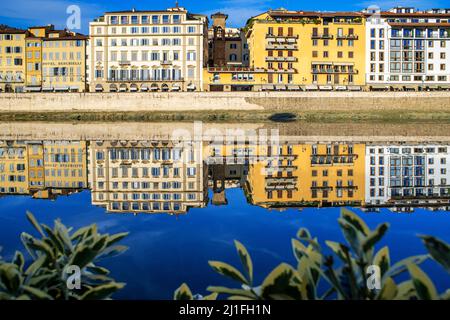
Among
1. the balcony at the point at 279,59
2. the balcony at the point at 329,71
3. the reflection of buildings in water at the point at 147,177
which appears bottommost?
the reflection of buildings in water at the point at 147,177

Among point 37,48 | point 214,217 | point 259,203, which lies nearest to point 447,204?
point 259,203

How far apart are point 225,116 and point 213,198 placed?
137 ft

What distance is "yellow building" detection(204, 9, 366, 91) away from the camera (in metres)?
59.6

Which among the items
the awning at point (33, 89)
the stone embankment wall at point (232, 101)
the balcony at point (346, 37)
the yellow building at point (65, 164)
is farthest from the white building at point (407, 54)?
the yellow building at point (65, 164)

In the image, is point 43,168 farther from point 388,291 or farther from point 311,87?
point 311,87

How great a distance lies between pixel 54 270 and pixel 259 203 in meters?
7.89

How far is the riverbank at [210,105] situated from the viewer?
176 feet

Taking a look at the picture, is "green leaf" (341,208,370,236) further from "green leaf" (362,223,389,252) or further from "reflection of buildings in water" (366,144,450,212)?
"reflection of buildings in water" (366,144,450,212)

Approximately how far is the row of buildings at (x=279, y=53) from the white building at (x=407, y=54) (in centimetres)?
10

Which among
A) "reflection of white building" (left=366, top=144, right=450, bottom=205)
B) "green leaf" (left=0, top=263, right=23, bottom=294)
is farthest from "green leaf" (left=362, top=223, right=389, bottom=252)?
"reflection of white building" (left=366, top=144, right=450, bottom=205)

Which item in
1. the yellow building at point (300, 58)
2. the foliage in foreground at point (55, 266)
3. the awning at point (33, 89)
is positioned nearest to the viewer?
the foliage in foreground at point (55, 266)

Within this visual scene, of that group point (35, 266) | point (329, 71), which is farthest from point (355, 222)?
point (329, 71)

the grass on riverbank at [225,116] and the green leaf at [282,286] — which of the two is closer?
the green leaf at [282,286]

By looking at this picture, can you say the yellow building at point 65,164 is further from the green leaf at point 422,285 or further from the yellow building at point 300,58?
the yellow building at point 300,58
